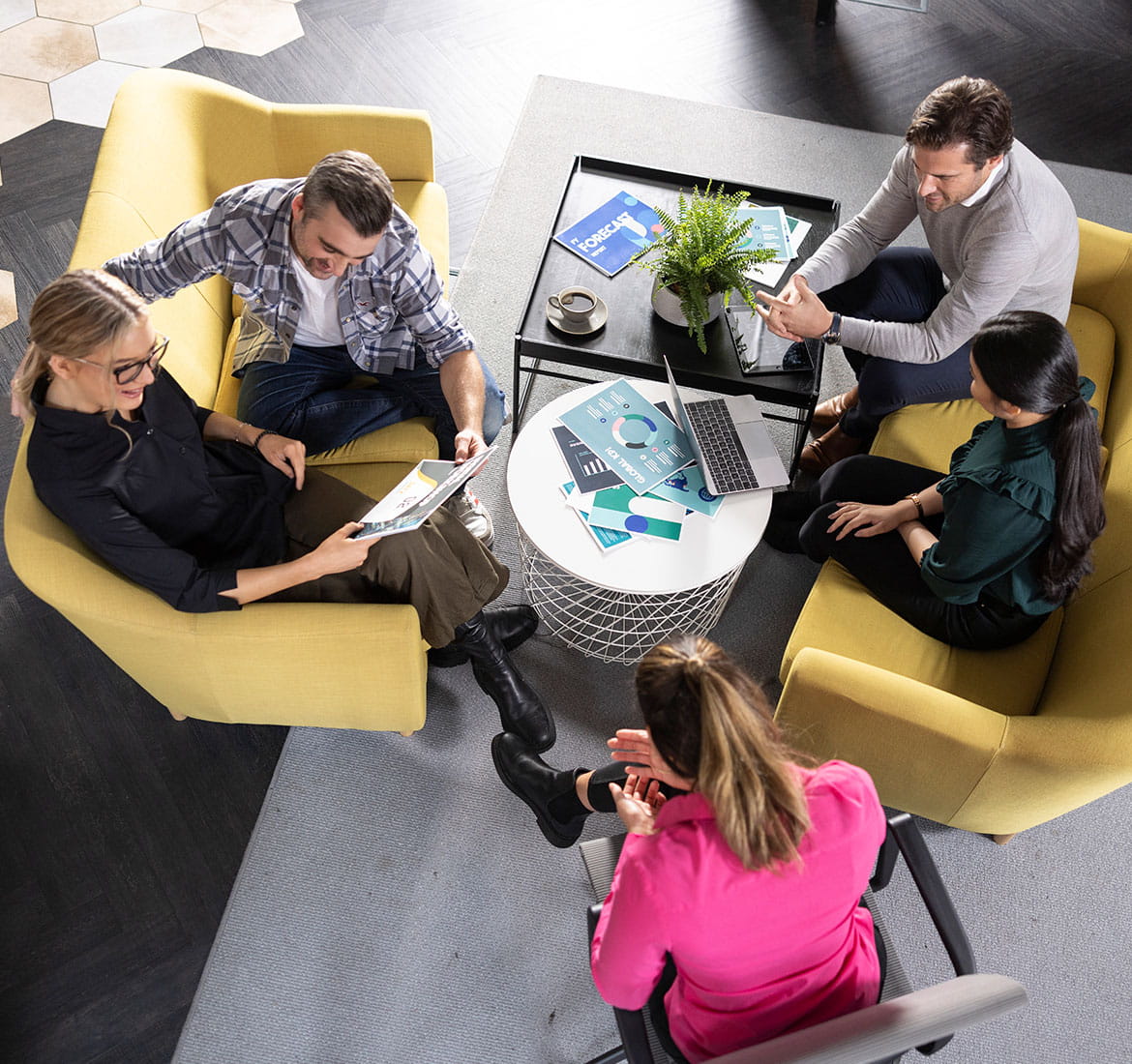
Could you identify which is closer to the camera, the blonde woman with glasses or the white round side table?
the blonde woman with glasses

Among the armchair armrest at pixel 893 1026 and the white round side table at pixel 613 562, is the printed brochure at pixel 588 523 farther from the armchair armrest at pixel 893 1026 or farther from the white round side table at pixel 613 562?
the armchair armrest at pixel 893 1026

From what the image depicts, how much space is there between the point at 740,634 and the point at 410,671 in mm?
1019

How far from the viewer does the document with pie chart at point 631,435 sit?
2484 mm

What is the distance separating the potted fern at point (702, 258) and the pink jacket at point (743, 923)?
4.73 feet

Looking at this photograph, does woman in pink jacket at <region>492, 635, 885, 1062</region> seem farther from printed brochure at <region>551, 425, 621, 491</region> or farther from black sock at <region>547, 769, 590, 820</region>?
printed brochure at <region>551, 425, 621, 491</region>

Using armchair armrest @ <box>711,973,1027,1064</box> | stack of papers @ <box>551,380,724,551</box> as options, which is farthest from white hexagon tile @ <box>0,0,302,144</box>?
armchair armrest @ <box>711,973,1027,1064</box>

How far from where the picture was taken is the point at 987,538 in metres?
2.04

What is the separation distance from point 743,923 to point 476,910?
105 cm

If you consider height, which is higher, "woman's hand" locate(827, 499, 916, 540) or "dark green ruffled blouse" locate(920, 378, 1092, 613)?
Answer: "dark green ruffled blouse" locate(920, 378, 1092, 613)

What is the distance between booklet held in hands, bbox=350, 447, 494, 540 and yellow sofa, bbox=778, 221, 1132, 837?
0.81 m

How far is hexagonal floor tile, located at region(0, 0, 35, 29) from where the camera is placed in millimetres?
4203

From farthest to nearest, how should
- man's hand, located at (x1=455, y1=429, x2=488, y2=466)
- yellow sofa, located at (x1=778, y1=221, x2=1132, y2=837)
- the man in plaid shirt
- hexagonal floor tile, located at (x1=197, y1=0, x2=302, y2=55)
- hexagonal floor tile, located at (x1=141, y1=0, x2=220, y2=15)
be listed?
hexagonal floor tile, located at (x1=141, y1=0, x2=220, y2=15) < hexagonal floor tile, located at (x1=197, y1=0, x2=302, y2=55) < man's hand, located at (x1=455, y1=429, x2=488, y2=466) < the man in plaid shirt < yellow sofa, located at (x1=778, y1=221, x2=1132, y2=837)

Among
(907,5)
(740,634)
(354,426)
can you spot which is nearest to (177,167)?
Answer: (354,426)

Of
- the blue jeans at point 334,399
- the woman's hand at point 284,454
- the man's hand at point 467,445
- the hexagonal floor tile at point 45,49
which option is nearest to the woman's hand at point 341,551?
the woman's hand at point 284,454
